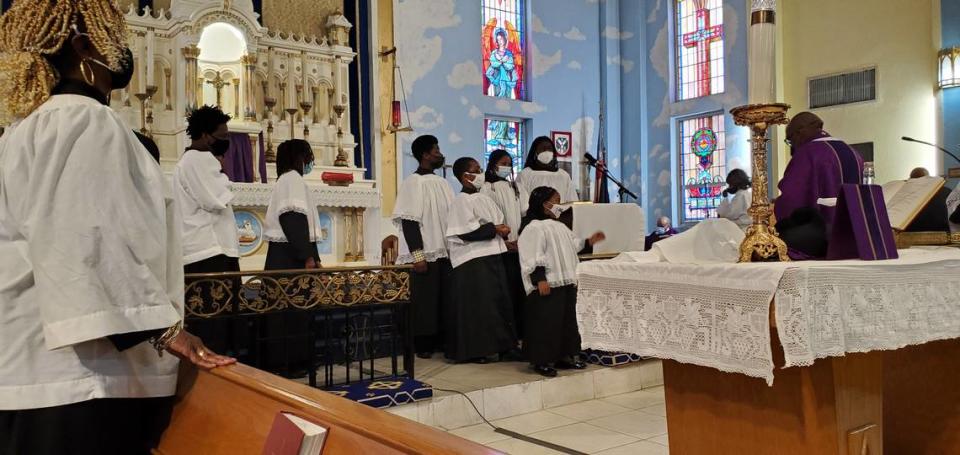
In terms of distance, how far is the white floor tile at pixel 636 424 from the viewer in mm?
4609

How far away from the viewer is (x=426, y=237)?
6.54m

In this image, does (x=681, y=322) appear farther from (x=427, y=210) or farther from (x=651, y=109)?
(x=651, y=109)

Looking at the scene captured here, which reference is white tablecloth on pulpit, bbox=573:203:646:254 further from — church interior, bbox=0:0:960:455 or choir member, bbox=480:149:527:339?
choir member, bbox=480:149:527:339

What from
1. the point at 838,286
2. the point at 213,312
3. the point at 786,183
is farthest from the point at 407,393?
the point at 838,286

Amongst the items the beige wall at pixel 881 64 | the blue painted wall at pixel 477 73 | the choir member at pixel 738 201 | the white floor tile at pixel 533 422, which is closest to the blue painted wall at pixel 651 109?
the blue painted wall at pixel 477 73

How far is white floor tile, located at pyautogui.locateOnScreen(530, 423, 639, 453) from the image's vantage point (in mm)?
4297

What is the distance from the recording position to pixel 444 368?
590 centimetres

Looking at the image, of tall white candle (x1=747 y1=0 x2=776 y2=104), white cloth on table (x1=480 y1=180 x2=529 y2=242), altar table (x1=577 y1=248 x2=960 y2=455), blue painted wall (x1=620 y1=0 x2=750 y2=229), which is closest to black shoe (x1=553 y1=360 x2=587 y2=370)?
white cloth on table (x1=480 y1=180 x2=529 y2=242)

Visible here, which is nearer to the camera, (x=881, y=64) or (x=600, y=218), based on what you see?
(x=600, y=218)

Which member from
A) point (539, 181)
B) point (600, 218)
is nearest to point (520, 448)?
point (600, 218)

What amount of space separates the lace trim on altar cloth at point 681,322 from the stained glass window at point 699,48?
11.3 m

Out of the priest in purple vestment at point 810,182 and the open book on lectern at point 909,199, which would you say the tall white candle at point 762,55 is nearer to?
the priest in purple vestment at point 810,182

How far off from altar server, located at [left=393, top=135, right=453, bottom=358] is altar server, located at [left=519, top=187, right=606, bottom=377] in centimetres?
101

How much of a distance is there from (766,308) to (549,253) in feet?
10.8
